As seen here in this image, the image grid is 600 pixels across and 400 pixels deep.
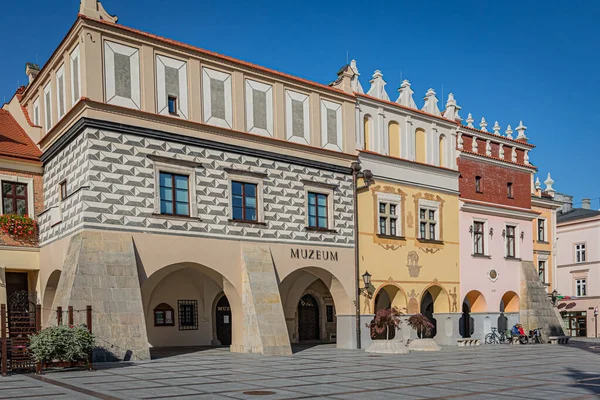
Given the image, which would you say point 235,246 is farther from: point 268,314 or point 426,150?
point 426,150

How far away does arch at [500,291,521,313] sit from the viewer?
34.6 meters

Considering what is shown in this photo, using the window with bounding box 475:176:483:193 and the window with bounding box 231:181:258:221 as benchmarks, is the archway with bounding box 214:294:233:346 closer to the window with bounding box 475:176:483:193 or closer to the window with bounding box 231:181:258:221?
the window with bounding box 231:181:258:221

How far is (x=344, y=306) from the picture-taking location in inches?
1046

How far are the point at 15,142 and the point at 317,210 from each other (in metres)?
11.7

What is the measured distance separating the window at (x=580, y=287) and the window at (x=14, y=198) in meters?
40.1

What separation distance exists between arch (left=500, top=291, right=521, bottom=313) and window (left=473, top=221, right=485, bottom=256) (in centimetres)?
316

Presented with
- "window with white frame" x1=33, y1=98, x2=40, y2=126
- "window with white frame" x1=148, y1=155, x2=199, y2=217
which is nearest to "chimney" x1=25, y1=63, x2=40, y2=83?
"window with white frame" x1=33, y1=98, x2=40, y2=126

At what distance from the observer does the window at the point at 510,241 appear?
3497 cm

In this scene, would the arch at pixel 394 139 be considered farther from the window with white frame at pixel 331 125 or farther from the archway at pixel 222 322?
the archway at pixel 222 322

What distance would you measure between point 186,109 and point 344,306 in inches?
411

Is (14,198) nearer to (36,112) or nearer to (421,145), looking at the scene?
(36,112)

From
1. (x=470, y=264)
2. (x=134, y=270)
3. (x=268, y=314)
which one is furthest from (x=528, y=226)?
(x=134, y=270)

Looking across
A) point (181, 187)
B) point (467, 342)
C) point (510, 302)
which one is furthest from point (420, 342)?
point (181, 187)

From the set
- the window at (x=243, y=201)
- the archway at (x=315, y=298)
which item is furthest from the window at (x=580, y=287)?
the window at (x=243, y=201)
